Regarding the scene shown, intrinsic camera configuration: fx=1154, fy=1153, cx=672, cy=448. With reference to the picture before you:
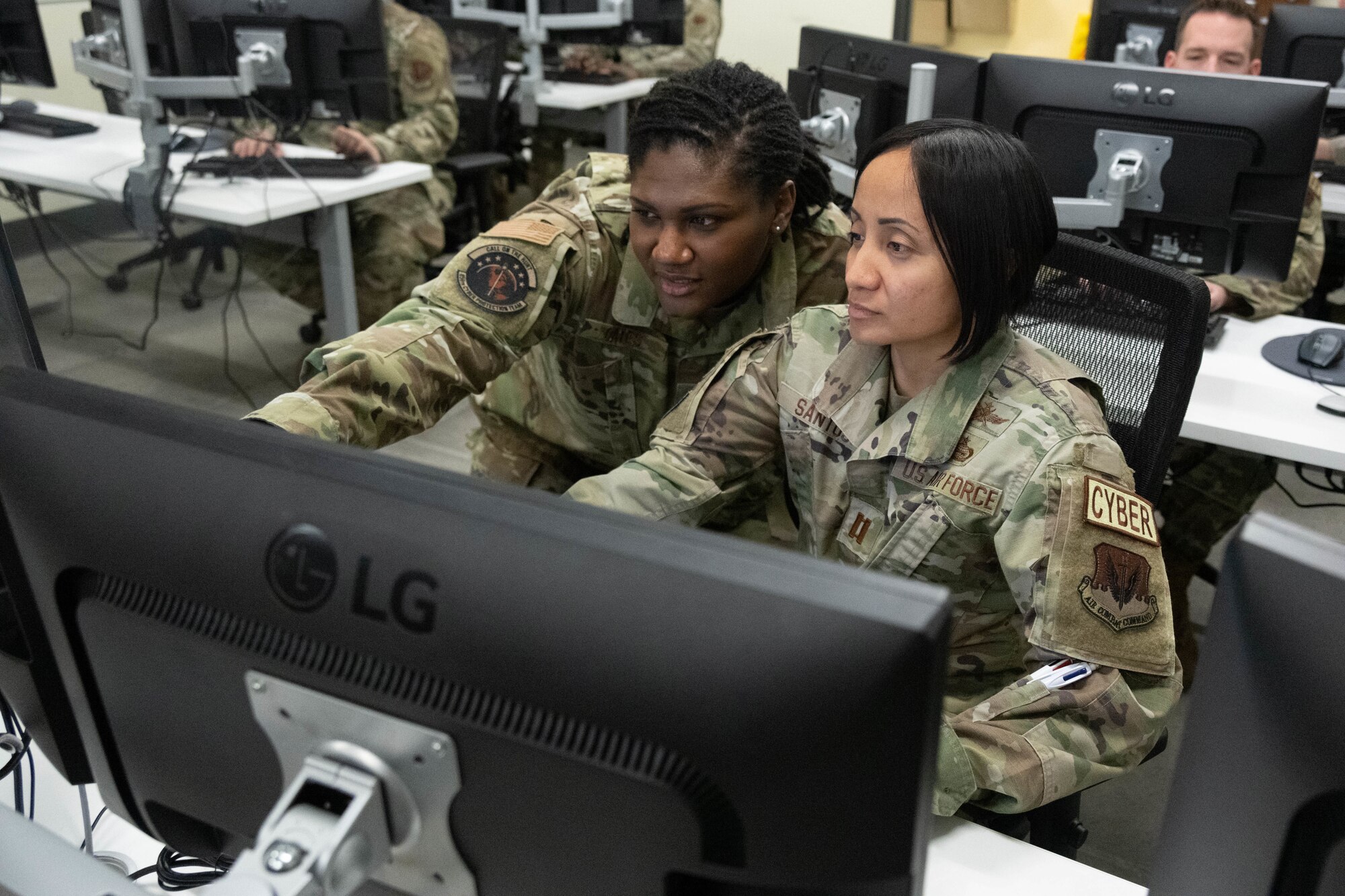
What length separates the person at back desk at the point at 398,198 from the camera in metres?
3.46

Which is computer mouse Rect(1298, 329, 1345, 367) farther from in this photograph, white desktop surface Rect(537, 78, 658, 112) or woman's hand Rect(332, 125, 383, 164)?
white desktop surface Rect(537, 78, 658, 112)

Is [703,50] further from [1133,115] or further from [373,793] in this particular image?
[373,793]

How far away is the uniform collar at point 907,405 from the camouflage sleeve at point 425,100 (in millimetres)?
2693

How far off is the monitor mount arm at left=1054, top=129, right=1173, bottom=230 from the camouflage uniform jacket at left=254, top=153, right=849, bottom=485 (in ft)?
1.46

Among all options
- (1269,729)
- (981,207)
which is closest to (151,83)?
(981,207)

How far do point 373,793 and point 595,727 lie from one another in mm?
135

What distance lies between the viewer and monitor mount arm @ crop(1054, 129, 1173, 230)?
5.96 feet

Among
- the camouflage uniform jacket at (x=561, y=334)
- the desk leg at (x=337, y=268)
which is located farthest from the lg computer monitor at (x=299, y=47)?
the camouflage uniform jacket at (x=561, y=334)

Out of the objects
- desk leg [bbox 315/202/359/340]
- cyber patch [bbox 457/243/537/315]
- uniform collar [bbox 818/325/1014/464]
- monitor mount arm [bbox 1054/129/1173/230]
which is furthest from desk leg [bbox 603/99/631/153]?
uniform collar [bbox 818/325/1014/464]

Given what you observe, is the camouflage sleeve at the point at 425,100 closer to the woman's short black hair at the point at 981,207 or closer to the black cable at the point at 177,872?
the woman's short black hair at the point at 981,207

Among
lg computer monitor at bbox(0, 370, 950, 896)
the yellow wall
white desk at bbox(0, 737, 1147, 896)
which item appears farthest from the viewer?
the yellow wall

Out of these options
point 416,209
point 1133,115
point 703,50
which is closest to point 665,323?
point 1133,115

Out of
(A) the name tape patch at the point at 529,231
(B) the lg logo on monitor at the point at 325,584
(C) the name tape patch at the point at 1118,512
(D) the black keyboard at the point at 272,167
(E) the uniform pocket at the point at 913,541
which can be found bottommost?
(D) the black keyboard at the point at 272,167

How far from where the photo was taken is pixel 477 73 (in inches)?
154
